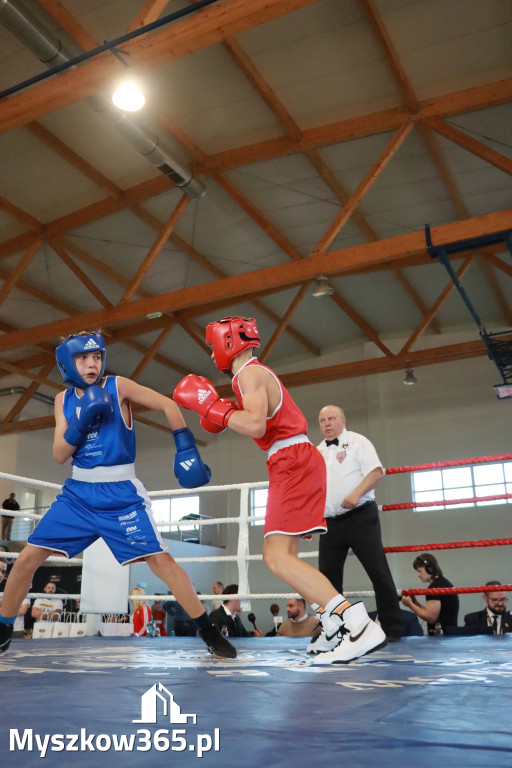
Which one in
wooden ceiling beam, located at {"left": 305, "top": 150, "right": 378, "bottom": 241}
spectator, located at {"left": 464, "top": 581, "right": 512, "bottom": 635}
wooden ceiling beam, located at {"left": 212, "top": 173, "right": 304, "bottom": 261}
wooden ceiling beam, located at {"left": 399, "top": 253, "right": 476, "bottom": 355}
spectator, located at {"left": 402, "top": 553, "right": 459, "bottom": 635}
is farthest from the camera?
wooden ceiling beam, located at {"left": 399, "top": 253, "right": 476, "bottom": 355}

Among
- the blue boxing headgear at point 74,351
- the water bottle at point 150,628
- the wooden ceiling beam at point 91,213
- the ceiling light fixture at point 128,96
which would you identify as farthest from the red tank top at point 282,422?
the wooden ceiling beam at point 91,213

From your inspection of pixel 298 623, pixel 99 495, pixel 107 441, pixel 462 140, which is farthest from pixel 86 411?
pixel 462 140

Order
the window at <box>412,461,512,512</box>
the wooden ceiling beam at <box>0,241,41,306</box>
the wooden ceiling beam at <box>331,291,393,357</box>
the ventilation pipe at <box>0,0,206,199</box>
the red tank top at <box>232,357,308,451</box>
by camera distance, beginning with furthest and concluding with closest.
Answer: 1. the window at <box>412,461,512,512</box>
2. the wooden ceiling beam at <box>331,291,393,357</box>
3. the wooden ceiling beam at <box>0,241,41,306</box>
4. the ventilation pipe at <box>0,0,206,199</box>
5. the red tank top at <box>232,357,308,451</box>

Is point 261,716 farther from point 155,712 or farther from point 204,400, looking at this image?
point 204,400

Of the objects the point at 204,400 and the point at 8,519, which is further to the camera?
the point at 8,519

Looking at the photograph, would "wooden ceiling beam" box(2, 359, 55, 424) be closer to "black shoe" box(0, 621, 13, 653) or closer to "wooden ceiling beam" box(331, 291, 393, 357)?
"wooden ceiling beam" box(331, 291, 393, 357)

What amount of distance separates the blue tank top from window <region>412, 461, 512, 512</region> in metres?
9.45

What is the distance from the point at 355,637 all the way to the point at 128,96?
450cm

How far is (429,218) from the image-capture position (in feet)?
29.1

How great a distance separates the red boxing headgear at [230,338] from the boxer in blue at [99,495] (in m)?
0.29

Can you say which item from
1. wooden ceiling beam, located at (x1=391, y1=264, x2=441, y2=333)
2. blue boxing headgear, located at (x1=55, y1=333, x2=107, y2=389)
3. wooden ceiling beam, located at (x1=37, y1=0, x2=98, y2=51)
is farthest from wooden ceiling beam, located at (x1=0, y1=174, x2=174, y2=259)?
blue boxing headgear, located at (x1=55, y1=333, x2=107, y2=389)

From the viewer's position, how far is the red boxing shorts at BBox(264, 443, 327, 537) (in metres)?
2.09

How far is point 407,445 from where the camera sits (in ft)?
40.6

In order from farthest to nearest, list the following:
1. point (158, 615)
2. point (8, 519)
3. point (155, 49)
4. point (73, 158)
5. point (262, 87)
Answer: point (8, 519) < point (158, 615) < point (73, 158) < point (262, 87) < point (155, 49)
